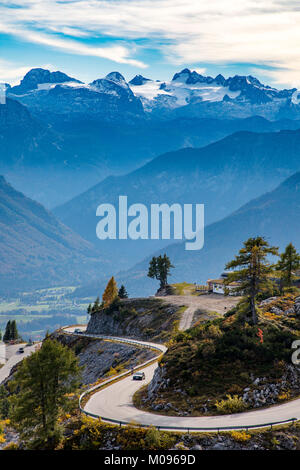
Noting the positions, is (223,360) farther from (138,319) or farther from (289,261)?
(138,319)

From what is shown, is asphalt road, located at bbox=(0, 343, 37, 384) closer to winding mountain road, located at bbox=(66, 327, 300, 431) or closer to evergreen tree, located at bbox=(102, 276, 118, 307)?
evergreen tree, located at bbox=(102, 276, 118, 307)

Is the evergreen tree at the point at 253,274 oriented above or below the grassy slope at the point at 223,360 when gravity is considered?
above

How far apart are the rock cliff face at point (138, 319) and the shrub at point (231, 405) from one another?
45743 mm

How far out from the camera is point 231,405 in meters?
51.9

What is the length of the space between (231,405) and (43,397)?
1835cm

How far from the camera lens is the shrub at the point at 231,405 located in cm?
5144

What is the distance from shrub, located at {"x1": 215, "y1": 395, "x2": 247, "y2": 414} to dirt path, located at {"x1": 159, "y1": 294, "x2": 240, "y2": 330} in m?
46.7

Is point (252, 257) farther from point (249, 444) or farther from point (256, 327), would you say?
point (249, 444)

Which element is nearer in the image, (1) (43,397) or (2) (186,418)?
(2) (186,418)

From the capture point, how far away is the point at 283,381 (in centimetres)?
5572

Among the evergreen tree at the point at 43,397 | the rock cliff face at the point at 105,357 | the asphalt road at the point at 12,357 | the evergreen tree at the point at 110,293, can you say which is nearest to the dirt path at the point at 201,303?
the rock cliff face at the point at 105,357

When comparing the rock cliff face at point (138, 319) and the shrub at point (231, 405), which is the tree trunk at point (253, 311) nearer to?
the shrub at point (231, 405)

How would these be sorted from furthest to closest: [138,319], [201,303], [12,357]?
[12,357] < [201,303] < [138,319]

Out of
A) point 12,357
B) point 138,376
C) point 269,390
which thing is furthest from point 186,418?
point 12,357
